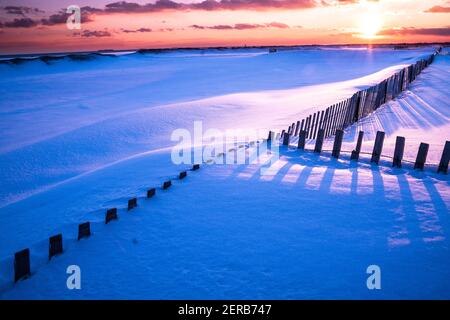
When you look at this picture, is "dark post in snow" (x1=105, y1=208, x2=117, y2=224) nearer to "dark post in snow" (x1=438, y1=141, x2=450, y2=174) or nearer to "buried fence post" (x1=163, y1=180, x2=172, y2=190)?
"buried fence post" (x1=163, y1=180, x2=172, y2=190)

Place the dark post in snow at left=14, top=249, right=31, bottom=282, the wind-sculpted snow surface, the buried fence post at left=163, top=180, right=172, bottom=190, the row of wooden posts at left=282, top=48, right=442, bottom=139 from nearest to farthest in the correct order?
the wind-sculpted snow surface → the dark post in snow at left=14, top=249, right=31, bottom=282 → the buried fence post at left=163, top=180, right=172, bottom=190 → the row of wooden posts at left=282, top=48, right=442, bottom=139

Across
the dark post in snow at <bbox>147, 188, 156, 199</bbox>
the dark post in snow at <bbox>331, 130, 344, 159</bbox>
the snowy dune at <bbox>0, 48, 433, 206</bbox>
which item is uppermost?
the dark post in snow at <bbox>331, 130, 344, 159</bbox>

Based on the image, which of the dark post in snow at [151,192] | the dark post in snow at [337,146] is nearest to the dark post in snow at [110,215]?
the dark post in snow at [151,192]

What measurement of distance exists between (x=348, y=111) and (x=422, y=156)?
4.41 m

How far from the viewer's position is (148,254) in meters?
3.31

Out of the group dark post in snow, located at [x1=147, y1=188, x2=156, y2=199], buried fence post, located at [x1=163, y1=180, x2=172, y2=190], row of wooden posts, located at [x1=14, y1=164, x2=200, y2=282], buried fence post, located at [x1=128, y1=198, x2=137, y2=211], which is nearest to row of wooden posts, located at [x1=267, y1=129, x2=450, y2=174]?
buried fence post, located at [x1=163, y1=180, x2=172, y2=190]

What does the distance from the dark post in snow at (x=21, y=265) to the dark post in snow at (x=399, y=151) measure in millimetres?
Result: 5253

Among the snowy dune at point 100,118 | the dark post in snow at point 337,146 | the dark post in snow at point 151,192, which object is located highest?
the dark post in snow at point 337,146

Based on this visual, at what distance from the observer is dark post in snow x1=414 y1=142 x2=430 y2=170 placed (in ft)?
16.6

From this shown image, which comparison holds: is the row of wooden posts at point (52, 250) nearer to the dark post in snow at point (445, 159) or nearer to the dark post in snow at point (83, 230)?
the dark post in snow at point (83, 230)

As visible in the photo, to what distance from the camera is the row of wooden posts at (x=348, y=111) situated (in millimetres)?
7906

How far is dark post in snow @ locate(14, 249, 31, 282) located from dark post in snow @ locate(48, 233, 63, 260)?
0.29 meters

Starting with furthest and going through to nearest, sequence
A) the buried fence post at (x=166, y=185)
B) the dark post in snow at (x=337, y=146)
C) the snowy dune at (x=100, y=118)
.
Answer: the snowy dune at (x=100, y=118) < the dark post in snow at (x=337, y=146) < the buried fence post at (x=166, y=185)

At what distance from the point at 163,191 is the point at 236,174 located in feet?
3.94
